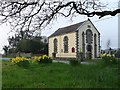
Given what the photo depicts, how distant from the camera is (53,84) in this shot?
418 inches

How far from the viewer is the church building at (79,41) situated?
5584cm

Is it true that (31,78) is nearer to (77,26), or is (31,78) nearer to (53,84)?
(53,84)

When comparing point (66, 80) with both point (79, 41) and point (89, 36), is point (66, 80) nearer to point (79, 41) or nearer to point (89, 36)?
point (79, 41)

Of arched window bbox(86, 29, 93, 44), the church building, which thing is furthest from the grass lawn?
arched window bbox(86, 29, 93, 44)

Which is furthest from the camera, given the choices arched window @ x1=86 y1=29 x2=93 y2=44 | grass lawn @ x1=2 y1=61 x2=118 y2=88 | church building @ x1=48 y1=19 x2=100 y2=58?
arched window @ x1=86 y1=29 x2=93 y2=44

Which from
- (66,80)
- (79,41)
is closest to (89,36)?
(79,41)

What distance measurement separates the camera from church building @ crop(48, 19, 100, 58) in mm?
55844

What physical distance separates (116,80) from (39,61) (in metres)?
8.06

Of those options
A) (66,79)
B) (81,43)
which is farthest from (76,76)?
(81,43)

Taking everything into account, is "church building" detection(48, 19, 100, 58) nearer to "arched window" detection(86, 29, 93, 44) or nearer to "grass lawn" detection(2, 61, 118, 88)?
"arched window" detection(86, 29, 93, 44)

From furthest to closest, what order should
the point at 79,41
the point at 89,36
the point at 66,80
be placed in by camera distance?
the point at 89,36
the point at 79,41
the point at 66,80

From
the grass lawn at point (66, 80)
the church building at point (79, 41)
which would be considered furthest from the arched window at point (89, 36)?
the grass lawn at point (66, 80)

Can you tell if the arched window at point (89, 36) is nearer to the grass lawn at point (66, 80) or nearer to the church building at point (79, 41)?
the church building at point (79, 41)

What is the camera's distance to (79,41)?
56.0 m
